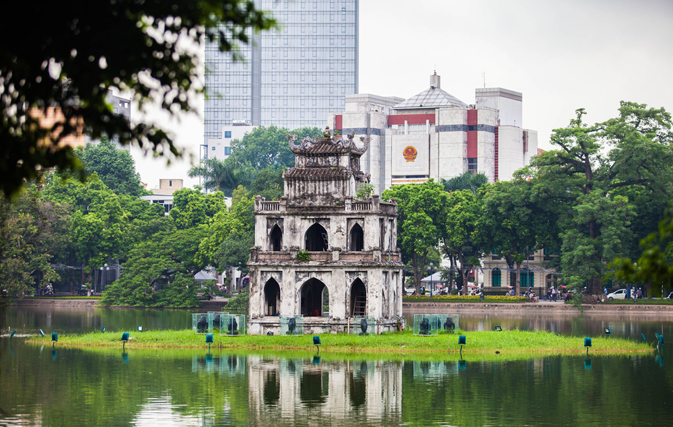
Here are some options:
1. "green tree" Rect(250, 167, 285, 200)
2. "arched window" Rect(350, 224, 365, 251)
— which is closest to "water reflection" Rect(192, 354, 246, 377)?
"arched window" Rect(350, 224, 365, 251)

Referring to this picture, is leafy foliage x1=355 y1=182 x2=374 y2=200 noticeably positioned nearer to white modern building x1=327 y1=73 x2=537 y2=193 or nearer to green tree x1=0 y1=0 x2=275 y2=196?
green tree x1=0 y1=0 x2=275 y2=196

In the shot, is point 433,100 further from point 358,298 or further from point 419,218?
point 358,298

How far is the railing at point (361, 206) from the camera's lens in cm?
5778

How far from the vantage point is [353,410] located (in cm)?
3569

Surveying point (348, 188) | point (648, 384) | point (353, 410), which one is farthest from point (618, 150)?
point (353, 410)

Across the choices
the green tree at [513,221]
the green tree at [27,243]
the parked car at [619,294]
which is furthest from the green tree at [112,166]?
the parked car at [619,294]

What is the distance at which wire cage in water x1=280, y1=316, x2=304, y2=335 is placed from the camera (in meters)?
57.5

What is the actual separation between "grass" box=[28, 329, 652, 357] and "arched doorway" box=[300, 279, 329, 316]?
6.45m

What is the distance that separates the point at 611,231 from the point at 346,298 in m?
38.9

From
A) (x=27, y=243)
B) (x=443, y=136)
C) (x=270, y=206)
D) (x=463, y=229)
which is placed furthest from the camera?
(x=443, y=136)

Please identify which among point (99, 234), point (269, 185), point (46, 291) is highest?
point (269, 185)

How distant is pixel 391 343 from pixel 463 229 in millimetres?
47560

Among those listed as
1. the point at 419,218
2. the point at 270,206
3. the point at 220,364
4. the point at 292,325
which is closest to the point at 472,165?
the point at 419,218

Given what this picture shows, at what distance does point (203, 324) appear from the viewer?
198ft
